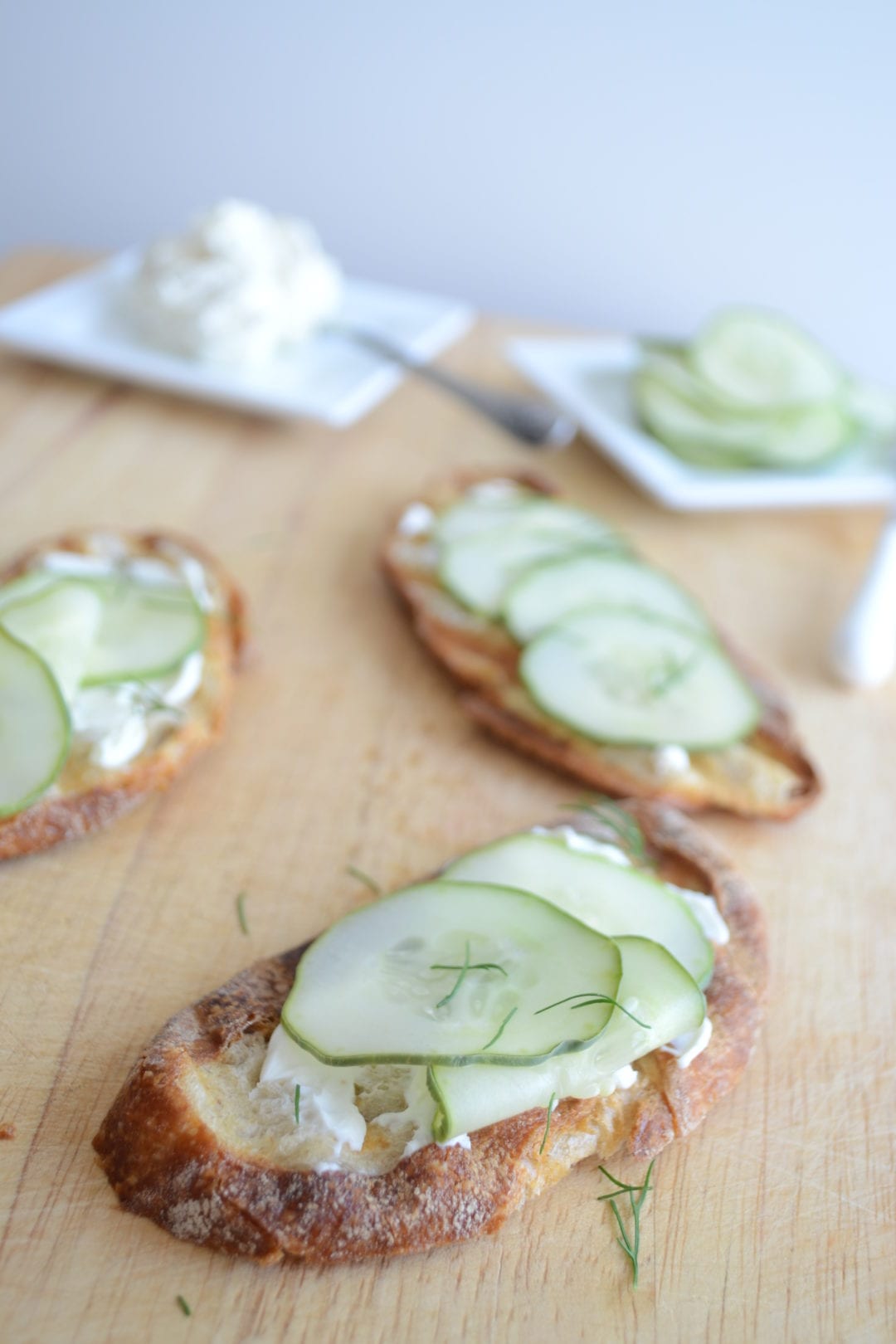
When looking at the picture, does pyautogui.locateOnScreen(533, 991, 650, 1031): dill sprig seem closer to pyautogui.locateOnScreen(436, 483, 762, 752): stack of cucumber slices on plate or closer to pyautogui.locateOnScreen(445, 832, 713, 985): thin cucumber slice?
pyautogui.locateOnScreen(445, 832, 713, 985): thin cucumber slice

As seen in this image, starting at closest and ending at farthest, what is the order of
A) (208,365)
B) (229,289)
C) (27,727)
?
(27,727) → (229,289) → (208,365)

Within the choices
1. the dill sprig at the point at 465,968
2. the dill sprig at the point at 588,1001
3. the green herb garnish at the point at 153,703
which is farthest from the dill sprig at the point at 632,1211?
the green herb garnish at the point at 153,703

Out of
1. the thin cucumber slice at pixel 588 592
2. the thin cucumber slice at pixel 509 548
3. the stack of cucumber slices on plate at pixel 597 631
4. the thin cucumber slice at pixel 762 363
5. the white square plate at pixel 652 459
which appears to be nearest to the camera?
the stack of cucumber slices on plate at pixel 597 631

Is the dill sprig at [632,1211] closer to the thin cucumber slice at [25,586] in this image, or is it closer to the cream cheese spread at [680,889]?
the cream cheese spread at [680,889]

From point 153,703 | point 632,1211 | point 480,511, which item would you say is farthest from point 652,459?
point 632,1211

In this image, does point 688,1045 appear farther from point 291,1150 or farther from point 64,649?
point 64,649

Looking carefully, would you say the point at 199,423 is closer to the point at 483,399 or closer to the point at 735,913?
the point at 483,399

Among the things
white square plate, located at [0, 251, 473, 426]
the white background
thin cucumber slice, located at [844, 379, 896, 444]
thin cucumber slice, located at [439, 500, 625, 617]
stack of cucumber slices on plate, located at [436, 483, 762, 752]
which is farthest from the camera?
the white background

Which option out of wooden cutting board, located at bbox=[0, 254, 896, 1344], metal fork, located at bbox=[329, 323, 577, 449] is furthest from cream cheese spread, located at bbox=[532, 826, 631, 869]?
metal fork, located at bbox=[329, 323, 577, 449]
